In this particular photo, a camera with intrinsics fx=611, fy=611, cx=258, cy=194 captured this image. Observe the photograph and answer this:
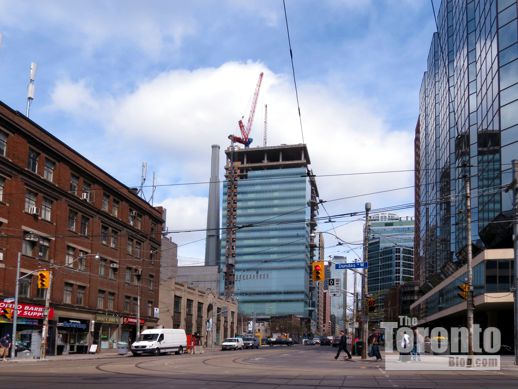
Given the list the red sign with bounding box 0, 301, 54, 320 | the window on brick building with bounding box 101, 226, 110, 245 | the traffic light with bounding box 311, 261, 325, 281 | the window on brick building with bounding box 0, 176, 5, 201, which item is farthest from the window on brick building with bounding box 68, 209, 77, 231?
the traffic light with bounding box 311, 261, 325, 281

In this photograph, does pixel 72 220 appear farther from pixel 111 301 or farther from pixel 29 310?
pixel 111 301

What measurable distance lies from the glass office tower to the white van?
2658 centimetres

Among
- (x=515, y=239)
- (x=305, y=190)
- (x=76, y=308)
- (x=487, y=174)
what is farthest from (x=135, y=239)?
(x=305, y=190)

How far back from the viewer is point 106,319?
200 feet

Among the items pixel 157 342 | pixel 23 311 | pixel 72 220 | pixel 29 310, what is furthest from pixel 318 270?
pixel 72 220

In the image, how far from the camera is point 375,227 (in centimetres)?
9669

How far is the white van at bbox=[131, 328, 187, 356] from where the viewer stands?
50250 mm

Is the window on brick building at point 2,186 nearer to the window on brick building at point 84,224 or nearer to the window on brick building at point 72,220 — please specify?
the window on brick building at point 72,220

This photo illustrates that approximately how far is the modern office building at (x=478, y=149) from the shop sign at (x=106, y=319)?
33.1 meters

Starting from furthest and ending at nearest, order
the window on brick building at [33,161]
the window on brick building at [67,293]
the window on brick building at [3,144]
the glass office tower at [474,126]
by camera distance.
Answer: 1. the window on brick building at [67,293]
2. the glass office tower at [474,126]
3. the window on brick building at [33,161]
4. the window on brick building at [3,144]

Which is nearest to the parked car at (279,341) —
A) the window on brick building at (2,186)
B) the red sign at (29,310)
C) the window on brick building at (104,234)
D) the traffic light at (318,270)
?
the window on brick building at (104,234)

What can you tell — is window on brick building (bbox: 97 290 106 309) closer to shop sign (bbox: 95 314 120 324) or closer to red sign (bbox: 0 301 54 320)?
shop sign (bbox: 95 314 120 324)

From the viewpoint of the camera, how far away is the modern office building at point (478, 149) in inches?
1997

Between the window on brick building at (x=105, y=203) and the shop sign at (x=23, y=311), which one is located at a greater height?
the window on brick building at (x=105, y=203)
